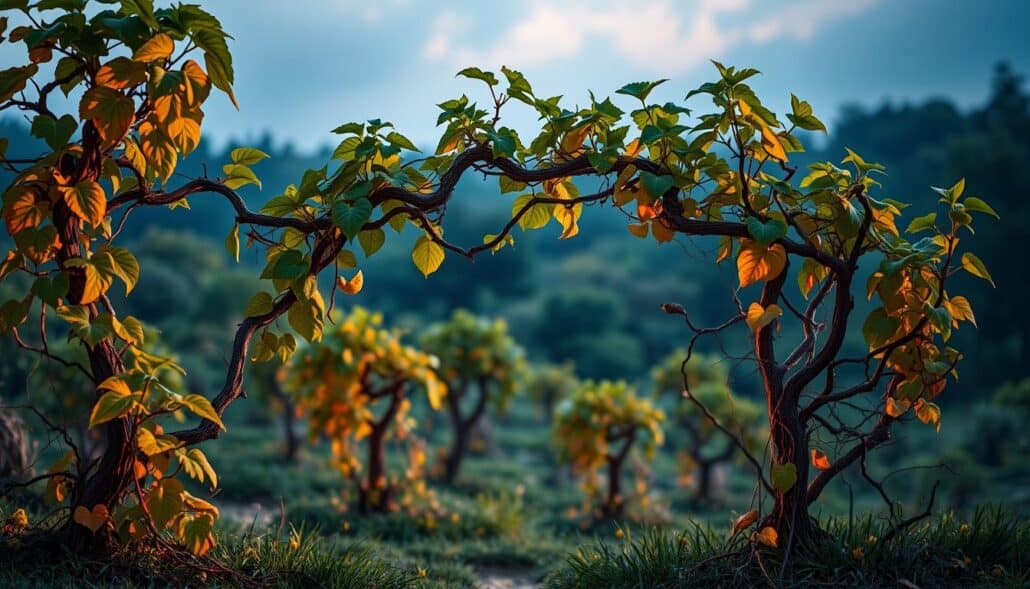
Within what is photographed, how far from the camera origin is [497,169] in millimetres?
2191

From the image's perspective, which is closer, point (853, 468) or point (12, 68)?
point (12, 68)

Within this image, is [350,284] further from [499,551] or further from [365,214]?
[499,551]

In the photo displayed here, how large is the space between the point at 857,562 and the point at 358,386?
3.16 m

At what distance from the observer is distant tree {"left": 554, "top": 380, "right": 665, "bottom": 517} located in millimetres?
5148

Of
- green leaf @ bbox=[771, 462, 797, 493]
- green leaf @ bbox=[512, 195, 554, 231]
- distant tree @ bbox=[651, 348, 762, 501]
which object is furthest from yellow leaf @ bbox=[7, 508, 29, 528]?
distant tree @ bbox=[651, 348, 762, 501]

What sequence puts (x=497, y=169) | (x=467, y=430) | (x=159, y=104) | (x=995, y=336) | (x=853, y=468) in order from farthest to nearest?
(x=995, y=336) → (x=853, y=468) → (x=467, y=430) → (x=497, y=169) → (x=159, y=104)

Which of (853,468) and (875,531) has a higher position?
(853,468)

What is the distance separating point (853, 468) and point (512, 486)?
492 cm

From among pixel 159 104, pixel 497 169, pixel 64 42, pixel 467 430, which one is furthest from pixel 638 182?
pixel 467 430

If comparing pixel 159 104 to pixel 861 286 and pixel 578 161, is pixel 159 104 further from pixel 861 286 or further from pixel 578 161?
pixel 861 286

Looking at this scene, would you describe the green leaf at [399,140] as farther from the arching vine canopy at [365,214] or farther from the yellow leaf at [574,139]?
the yellow leaf at [574,139]

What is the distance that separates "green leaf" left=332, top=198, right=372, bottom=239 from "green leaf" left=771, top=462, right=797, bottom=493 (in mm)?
1191

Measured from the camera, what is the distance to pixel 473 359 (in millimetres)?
6480

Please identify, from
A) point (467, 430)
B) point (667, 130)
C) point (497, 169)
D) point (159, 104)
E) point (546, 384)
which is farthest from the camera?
point (546, 384)
